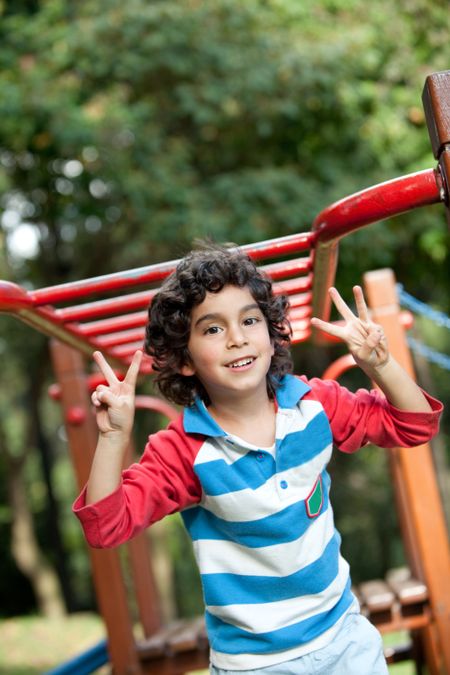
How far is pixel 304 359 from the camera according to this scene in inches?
415

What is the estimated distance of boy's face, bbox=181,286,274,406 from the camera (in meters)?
1.63

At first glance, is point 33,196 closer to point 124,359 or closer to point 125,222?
point 125,222

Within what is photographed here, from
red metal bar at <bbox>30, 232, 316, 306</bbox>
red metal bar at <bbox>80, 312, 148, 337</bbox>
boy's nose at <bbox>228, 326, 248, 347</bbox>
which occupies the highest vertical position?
red metal bar at <bbox>30, 232, 316, 306</bbox>

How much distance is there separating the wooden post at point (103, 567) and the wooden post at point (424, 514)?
3.84 ft

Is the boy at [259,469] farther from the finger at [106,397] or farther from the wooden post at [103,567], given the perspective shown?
the wooden post at [103,567]

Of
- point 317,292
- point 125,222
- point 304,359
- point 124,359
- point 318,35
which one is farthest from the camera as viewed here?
point 304,359

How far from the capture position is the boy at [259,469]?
1.61 metres

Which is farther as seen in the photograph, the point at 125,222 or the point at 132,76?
the point at 125,222

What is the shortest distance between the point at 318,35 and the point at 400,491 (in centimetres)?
502

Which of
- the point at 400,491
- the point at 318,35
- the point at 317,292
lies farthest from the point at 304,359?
the point at 317,292

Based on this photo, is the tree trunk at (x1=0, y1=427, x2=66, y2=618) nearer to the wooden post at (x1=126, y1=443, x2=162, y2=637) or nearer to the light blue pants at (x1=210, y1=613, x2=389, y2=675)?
the wooden post at (x1=126, y1=443, x2=162, y2=637)

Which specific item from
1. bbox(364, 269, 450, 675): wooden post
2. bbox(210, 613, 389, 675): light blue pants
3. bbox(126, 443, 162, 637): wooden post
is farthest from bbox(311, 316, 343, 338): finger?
bbox(126, 443, 162, 637): wooden post

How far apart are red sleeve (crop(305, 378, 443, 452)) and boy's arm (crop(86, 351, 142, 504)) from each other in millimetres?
423

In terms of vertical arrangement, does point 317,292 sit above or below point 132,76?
below
